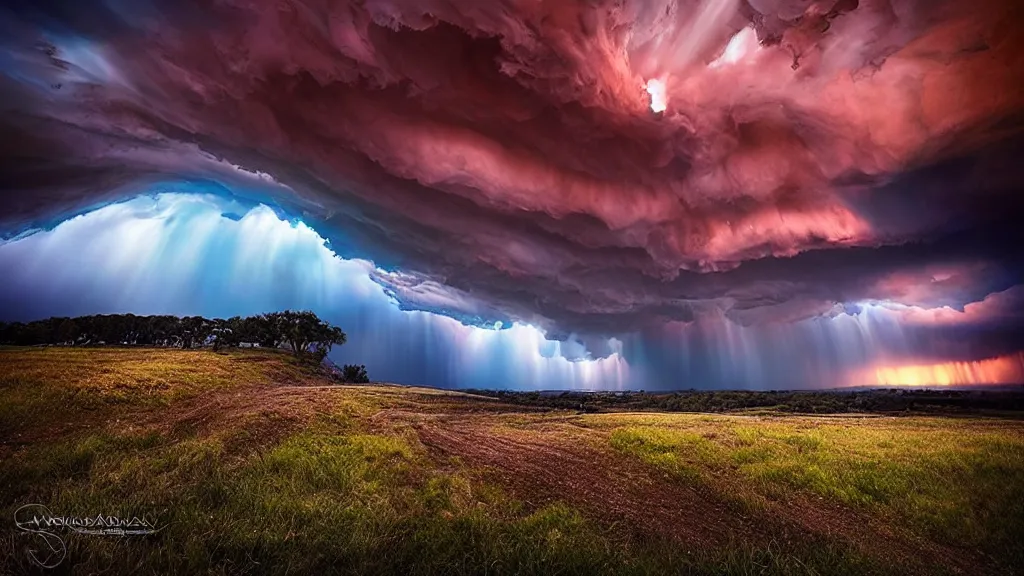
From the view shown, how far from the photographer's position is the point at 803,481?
59.0ft

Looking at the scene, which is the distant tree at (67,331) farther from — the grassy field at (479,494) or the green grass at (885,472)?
the green grass at (885,472)

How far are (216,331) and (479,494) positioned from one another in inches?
3975

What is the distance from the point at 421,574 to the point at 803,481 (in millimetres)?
17425

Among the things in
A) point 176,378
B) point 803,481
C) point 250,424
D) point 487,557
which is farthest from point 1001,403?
point 176,378

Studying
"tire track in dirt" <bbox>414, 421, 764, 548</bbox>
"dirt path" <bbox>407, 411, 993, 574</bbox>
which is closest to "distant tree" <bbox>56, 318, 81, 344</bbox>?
"tire track in dirt" <bbox>414, 421, 764, 548</bbox>

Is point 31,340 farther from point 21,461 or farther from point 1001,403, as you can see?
point 1001,403

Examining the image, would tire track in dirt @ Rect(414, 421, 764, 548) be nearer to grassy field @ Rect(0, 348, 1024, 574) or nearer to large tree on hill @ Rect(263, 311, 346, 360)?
grassy field @ Rect(0, 348, 1024, 574)
